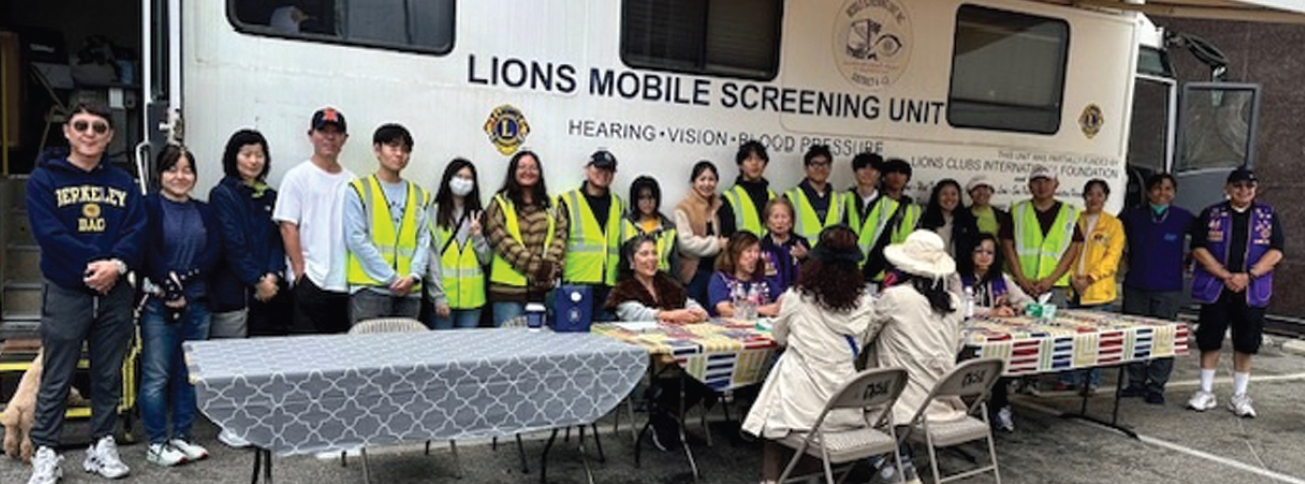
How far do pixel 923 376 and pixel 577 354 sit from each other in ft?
4.83

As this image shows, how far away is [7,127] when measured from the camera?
6797 millimetres

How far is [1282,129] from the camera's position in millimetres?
11023

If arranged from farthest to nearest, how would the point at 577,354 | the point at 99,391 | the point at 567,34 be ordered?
1. the point at 567,34
2. the point at 99,391
3. the point at 577,354

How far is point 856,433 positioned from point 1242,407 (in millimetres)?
3860

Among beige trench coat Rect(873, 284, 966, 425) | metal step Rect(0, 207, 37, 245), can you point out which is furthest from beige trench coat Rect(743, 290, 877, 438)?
metal step Rect(0, 207, 37, 245)

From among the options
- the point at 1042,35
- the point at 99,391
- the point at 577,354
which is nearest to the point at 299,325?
the point at 99,391

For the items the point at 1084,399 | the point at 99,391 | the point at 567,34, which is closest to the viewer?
the point at 99,391

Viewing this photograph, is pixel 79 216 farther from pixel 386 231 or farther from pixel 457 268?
pixel 457 268

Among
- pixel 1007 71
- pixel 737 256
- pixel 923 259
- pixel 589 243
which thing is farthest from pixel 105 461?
pixel 1007 71

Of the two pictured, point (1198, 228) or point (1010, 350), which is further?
point (1198, 228)

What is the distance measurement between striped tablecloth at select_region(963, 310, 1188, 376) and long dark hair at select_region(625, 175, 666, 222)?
1.76 m

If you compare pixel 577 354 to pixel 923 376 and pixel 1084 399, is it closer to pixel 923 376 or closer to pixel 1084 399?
pixel 923 376

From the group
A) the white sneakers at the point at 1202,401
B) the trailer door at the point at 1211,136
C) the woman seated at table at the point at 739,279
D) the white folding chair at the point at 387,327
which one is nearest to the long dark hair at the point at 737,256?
the woman seated at table at the point at 739,279

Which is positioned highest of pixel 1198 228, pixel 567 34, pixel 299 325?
pixel 567 34
